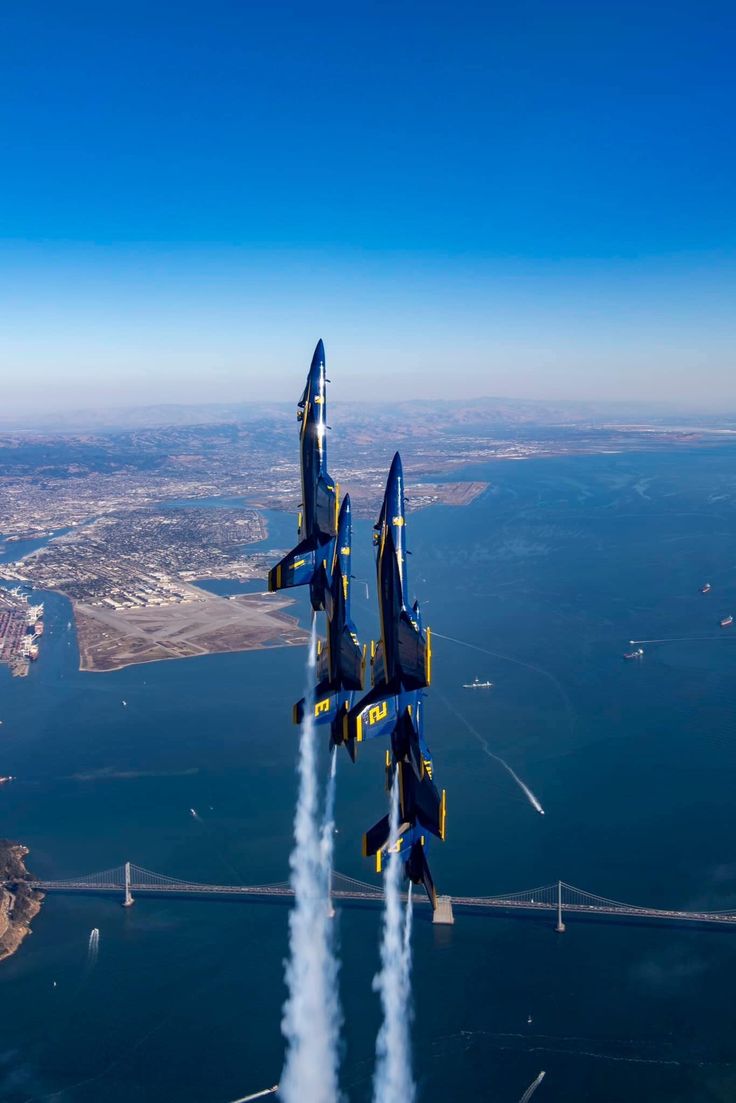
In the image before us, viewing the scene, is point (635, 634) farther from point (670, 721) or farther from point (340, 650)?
point (340, 650)

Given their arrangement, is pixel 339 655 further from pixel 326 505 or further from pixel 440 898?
pixel 440 898

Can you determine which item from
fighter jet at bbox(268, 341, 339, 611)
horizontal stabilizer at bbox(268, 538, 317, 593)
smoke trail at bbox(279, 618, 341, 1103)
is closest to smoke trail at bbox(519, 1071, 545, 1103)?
Answer: smoke trail at bbox(279, 618, 341, 1103)

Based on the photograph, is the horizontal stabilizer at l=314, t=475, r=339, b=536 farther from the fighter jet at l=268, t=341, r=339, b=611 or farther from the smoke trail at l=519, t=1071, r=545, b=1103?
the smoke trail at l=519, t=1071, r=545, b=1103

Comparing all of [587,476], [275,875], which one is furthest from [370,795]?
[587,476]

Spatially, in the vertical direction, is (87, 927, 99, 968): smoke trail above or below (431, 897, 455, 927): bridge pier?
below

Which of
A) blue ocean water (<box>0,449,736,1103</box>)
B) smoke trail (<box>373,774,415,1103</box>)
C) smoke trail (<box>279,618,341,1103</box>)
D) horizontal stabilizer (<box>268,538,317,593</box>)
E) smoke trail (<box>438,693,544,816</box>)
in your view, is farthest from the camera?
smoke trail (<box>438,693,544,816</box>)

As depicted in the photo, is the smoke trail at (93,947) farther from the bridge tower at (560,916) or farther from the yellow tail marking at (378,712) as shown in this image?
the yellow tail marking at (378,712)

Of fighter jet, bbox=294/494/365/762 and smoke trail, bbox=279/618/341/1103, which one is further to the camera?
smoke trail, bbox=279/618/341/1103
